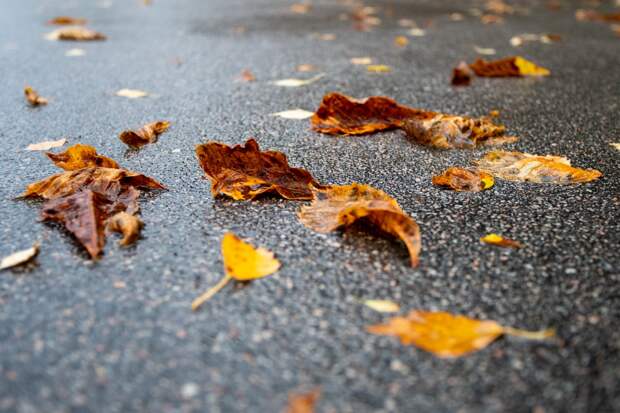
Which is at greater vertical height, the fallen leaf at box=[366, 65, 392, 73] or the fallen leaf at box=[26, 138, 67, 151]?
the fallen leaf at box=[26, 138, 67, 151]

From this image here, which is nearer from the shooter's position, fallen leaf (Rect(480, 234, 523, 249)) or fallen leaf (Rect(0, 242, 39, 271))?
fallen leaf (Rect(0, 242, 39, 271))

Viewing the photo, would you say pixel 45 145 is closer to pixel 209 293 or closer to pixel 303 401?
pixel 209 293

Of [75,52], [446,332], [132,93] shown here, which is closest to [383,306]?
[446,332]

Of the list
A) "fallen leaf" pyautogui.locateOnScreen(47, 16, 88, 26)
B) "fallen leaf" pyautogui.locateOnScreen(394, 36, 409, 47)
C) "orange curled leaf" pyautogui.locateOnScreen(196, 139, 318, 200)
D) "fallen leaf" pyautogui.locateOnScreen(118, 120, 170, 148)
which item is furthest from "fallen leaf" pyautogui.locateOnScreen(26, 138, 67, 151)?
"fallen leaf" pyautogui.locateOnScreen(47, 16, 88, 26)

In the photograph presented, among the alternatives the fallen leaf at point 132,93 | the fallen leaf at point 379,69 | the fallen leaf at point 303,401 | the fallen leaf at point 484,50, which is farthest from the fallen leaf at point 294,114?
the fallen leaf at point 484,50

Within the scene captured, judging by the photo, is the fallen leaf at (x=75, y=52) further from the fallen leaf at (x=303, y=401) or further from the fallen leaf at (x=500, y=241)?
the fallen leaf at (x=303, y=401)

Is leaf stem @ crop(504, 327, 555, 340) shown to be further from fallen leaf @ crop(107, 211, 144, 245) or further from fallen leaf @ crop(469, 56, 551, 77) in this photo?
fallen leaf @ crop(469, 56, 551, 77)

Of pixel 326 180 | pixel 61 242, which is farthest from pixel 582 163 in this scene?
pixel 61 242
